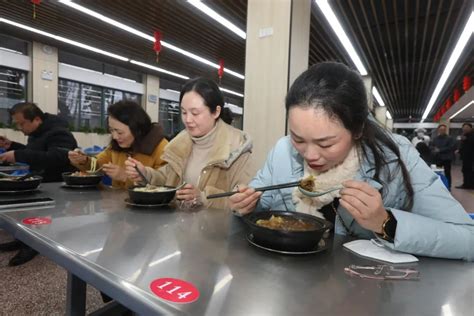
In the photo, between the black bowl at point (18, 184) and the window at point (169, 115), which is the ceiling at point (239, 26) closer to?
the window at point (169, 115)

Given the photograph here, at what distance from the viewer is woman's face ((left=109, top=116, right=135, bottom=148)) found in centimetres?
211

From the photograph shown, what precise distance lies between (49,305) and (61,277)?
433 mm

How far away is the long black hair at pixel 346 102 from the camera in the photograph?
0.94m

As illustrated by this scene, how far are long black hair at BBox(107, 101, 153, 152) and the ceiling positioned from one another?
10.9ft

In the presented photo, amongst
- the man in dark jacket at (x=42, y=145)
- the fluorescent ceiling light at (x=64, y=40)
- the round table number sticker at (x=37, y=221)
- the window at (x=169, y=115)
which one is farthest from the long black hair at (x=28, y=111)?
the window at (x=169, y=115)

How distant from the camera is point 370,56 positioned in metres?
7.34

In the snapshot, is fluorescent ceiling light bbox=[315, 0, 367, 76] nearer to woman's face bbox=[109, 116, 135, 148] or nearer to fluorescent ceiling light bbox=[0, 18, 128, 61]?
woman's face bbox=[109, 116, 135, 148]

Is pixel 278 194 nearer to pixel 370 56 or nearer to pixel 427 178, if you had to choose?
pixel 427 178

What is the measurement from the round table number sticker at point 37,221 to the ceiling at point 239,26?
177 inches

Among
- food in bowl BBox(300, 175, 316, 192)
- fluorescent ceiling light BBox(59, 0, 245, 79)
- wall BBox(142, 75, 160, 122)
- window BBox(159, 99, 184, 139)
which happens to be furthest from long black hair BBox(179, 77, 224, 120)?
window BBox(159, 99, 184, 139)

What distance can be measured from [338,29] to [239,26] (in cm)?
175

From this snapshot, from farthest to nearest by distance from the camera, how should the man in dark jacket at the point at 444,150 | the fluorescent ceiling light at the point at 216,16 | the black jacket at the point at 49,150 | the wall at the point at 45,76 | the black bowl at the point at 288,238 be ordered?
the wall at the point at 45,76 < the man in dark jacket at the point at 444,150 < the fluorescent ceiling light at the point at 216,16 < the black jacket at the point at 49,150 < the black bowl at the point at 288,238

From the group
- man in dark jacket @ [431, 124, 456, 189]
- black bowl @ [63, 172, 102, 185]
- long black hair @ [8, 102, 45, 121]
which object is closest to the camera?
black bowl @ [63, 172, 102, 185]

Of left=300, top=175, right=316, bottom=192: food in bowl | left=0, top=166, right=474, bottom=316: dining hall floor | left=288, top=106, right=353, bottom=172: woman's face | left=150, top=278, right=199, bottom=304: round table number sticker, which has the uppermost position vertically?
left=288, top=106, right=353, bottom=172: woman's face
